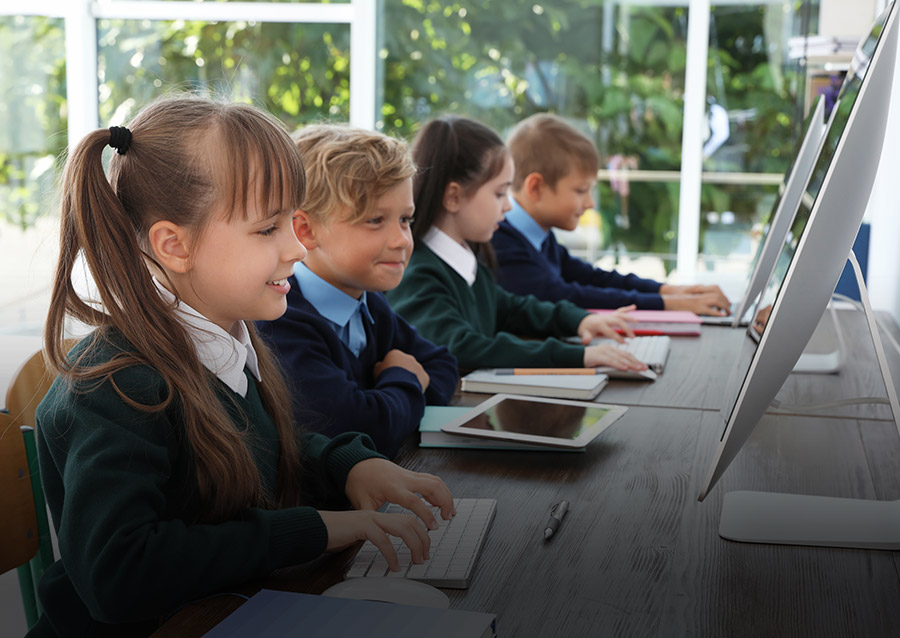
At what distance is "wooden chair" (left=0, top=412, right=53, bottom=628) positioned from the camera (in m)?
1.10

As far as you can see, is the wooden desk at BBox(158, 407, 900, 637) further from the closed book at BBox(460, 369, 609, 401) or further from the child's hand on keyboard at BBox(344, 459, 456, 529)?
the closed book at BBox(460, 369, 609, 401)

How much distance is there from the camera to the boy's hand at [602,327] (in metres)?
2.09

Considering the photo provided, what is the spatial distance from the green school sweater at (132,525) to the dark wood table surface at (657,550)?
1.3 inches

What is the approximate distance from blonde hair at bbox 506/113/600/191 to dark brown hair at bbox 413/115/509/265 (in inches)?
21.5

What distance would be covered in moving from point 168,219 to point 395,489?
371mm

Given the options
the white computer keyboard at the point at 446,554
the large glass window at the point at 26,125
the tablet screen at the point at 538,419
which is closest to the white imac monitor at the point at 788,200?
the tablet screen at the point at 538,419

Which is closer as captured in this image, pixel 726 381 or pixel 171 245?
pixel 171 245

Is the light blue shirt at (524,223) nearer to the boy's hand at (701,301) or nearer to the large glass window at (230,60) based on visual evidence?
the boy's hand at (701,301)

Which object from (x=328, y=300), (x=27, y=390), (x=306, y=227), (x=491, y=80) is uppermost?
(x=491, y=80)

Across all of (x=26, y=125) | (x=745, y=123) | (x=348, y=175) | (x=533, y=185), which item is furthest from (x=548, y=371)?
(x=26, y=125)

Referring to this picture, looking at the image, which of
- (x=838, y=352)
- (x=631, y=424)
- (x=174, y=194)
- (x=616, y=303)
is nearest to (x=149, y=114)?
(x=174, y=194)

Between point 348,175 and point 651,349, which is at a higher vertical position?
point 348,175

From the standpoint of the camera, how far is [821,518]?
3.31 ft

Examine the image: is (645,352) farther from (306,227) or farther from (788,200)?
(306,227)
